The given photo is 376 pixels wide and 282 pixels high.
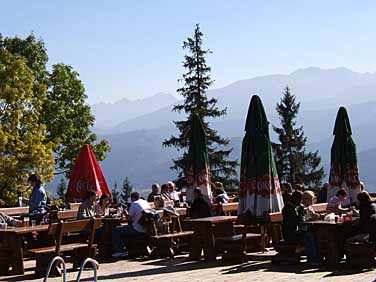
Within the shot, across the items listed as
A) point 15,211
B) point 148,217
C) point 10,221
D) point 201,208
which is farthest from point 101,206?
point 15,211

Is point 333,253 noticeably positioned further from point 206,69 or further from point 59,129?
point 206,69

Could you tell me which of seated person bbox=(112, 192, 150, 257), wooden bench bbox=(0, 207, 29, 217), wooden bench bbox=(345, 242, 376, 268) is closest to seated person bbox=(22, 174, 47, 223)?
seated person bbox=(112, 192, 150, 257)

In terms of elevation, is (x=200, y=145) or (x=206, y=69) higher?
(x=206, y=69)

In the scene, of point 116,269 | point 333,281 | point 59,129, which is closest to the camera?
point 333,281

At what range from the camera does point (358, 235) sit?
35.0 feet

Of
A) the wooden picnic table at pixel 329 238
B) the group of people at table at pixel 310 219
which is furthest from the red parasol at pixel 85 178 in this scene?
the wooden picnic table at pixel 329 238

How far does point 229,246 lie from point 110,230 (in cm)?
259

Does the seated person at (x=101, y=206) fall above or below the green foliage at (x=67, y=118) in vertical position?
below

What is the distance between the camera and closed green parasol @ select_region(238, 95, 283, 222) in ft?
Answer: 39.6

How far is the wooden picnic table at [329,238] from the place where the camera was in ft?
36.0

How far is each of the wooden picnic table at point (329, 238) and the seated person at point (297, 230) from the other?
0.37ft

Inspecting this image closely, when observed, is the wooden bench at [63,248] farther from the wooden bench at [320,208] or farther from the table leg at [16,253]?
the wooden bench at [320,208]

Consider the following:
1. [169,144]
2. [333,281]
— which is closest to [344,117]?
[333,281]

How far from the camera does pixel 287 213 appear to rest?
11.2 meters
